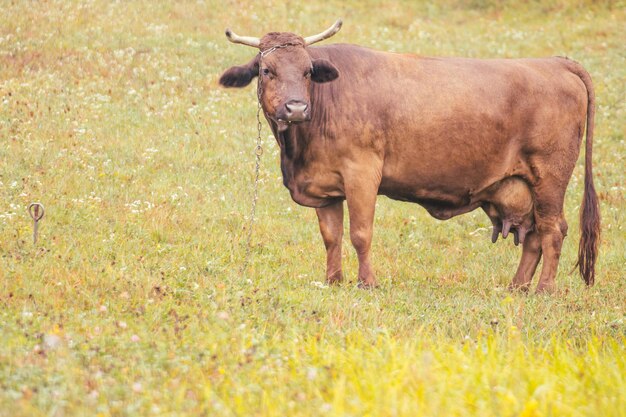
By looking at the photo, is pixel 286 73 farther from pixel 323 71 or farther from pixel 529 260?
pixel 529 260

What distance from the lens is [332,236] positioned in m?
10.6

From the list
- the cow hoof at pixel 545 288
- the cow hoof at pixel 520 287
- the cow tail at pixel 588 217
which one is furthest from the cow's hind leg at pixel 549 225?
the cow tail at pixel 588 217

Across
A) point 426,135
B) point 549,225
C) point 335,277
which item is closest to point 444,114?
point 426,135

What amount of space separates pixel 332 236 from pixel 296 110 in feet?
6.27

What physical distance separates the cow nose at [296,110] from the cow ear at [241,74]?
108 centimetres

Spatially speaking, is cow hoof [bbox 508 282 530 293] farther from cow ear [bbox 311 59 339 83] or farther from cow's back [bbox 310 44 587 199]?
cow ear [bbox 311 59 339 83]

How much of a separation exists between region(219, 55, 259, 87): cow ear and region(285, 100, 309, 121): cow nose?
1.08m

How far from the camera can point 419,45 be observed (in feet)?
82.2

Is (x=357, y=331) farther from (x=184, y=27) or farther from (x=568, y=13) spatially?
(x=568, y=13)

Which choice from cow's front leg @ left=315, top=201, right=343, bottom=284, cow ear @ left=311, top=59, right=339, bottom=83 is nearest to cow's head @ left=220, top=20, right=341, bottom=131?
cow ear @ left=311, top=59, right=339, bottom=83

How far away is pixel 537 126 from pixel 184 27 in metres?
14.2

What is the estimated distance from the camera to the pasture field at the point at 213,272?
19.0 feet

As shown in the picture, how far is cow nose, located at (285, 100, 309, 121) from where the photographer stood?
364 inches

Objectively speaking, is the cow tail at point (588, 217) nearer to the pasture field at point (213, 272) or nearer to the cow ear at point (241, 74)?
the pasture field at point (213, 272)
